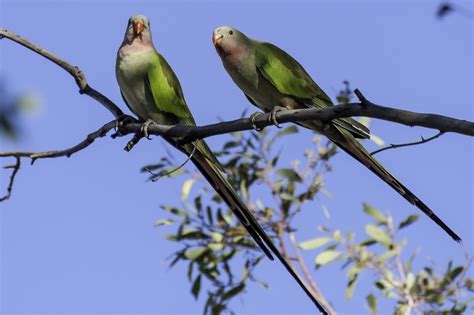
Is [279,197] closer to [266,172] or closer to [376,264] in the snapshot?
[266,172]

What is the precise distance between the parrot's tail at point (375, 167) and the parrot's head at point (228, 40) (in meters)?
0.66

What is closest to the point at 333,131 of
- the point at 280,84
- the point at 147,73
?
the point at 280,84

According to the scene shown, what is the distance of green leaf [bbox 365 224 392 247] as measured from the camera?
16.6ft

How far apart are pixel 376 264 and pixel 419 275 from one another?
0.26 m

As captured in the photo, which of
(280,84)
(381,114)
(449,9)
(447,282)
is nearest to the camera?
(449,9)

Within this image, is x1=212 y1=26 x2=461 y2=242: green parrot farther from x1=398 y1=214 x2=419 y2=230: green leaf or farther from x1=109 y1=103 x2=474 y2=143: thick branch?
x1=398 y1=214 x2=419 y2=230: green leaf

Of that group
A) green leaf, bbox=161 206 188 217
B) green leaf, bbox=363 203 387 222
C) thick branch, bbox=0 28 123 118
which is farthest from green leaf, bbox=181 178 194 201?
thick branch, bbox=0 28 123 118

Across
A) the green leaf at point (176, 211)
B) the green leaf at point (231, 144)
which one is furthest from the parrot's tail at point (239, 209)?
the green leaf at point (176, 211)

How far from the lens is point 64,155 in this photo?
3.10 m

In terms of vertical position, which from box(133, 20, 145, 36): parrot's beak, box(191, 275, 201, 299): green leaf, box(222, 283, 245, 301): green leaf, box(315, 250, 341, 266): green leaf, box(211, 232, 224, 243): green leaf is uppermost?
box(133, 20, 145, 36): parrot's beak

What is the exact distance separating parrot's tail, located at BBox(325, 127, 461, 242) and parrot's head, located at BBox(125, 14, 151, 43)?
3.47ft

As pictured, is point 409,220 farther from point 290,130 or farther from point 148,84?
point 148,84

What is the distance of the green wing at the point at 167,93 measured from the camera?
3.74 m

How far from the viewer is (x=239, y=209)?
10.9 ft
